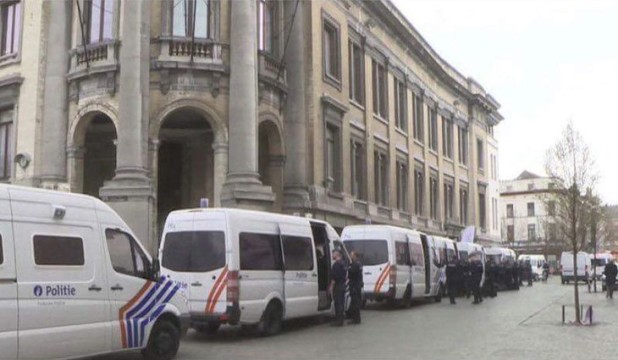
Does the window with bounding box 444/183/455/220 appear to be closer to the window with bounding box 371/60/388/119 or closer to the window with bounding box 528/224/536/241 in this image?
the window with bounding box 371/60/388/119

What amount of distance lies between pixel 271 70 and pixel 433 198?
950 inches

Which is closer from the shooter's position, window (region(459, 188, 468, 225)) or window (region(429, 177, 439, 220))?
window (region(429, 177, 439, 220))

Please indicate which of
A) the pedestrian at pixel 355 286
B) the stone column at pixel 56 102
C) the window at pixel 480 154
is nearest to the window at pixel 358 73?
the stone column at pixel 56 102

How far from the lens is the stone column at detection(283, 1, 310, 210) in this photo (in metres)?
28.7

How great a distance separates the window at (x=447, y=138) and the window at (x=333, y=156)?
20546 mm

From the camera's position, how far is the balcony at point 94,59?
24.4 meters

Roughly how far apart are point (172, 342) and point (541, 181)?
10909 centimetres

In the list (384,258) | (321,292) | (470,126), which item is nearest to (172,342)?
(321,292)

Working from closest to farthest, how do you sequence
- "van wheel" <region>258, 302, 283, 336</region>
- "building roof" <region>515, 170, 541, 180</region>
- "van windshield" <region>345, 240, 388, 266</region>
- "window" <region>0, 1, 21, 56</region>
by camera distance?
1. "van wheel" <region>258, 302, 283, 336</region>
2. "van windshield" <region>345, 240, 388, 266</region>
3. "window" <region>0, 1, 21, 56</region>
4. "building roof" <region>515, 170, 541, 180</region>

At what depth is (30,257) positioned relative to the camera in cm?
979

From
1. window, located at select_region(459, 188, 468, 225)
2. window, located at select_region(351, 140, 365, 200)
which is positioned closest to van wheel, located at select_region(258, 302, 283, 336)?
window, located at select_region(351, 140, 365, 200)

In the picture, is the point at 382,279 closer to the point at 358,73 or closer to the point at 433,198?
the point at 358,73

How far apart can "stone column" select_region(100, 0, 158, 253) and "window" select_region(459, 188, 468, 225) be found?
3531cm

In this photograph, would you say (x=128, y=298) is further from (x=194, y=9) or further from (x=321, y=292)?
(x=194, y=9)
